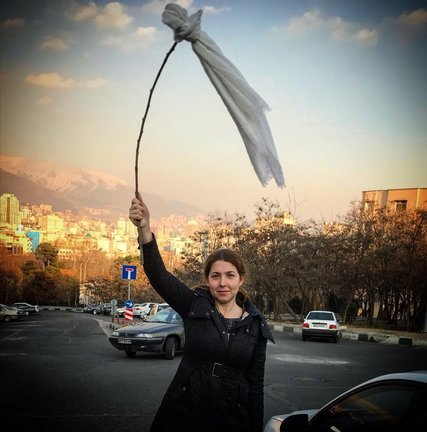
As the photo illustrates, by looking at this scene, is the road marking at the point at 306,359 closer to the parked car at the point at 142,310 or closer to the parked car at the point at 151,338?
the parked car at the point at 151,338

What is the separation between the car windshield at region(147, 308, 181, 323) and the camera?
13.7 meters

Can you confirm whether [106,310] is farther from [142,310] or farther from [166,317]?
[166,317]

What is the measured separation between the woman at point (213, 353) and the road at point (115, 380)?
12.4 feet

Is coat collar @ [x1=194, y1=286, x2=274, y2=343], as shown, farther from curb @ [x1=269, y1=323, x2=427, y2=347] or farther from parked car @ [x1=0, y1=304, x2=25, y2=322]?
parked car @ [x1=0, y1=304, x2=25, y2=322]

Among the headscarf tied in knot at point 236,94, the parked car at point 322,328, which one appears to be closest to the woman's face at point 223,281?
the headscarf tied in knot at point 236,94

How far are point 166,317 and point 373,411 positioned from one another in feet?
37.7

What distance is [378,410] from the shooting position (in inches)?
108

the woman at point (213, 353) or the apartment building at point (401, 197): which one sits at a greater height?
the apartment building at point (401, 197)

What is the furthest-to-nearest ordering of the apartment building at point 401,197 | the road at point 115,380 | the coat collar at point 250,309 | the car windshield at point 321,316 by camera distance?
the apartment building at point 401,197
the car windshield at point 321,316
the road at point 115,380
the coat collar at point 250,309

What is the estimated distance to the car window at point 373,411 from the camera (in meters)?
2.49

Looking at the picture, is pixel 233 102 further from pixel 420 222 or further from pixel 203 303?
pixel 420 222

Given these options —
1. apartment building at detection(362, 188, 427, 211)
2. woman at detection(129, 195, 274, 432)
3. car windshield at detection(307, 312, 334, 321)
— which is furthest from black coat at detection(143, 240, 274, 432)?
apartment building at detection(362, 188, 427, 211)

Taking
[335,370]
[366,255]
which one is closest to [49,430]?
[335,370]

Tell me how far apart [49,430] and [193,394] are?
4056 mm
